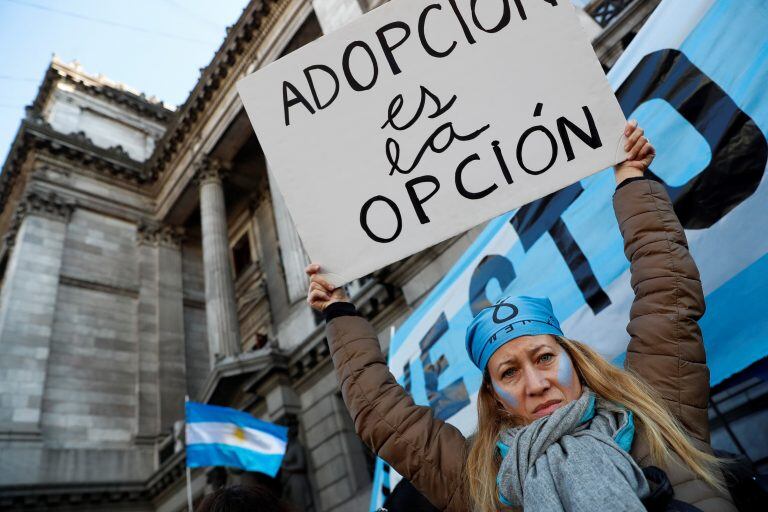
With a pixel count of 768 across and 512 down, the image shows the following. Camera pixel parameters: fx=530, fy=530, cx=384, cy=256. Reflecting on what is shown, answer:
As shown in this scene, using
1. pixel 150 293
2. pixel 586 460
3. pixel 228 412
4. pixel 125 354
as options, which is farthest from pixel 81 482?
pixel 586 460

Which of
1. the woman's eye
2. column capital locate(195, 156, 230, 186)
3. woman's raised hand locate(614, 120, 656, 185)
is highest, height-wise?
column capital locate(195, 156, 230, 186)

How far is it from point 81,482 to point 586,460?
18211mm

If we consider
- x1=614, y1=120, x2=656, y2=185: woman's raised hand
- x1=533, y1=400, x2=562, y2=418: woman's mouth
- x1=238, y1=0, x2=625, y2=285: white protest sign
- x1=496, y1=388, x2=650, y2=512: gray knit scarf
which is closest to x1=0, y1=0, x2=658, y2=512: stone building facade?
x1=238, y1=0, x2=625, y2=285: white protest sign

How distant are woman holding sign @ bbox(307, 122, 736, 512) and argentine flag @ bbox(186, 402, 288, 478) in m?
7.51

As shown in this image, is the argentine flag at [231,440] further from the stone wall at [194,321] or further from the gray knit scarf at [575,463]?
the stone wall at [194,321]

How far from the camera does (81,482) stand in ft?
51.7

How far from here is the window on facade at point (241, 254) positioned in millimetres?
22219

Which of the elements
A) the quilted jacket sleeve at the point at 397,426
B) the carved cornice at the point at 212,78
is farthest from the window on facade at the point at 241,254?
the quilted jacket sleeve at the point at 397,426

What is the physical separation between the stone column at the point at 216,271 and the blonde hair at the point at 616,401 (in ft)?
46.0

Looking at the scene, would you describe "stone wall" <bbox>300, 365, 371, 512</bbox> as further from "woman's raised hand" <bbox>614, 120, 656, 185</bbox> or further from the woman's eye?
"woman's raised hand" <bbox>614, 120, 656, 185</bbox>

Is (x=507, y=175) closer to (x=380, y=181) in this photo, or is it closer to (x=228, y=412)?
(x=380, y=181)

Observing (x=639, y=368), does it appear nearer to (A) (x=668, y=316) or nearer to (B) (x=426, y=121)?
(A) (x=668, y=316)

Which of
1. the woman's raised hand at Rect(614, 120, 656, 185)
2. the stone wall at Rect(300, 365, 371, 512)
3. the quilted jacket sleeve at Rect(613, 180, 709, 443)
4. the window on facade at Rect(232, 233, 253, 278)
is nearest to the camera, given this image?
the quilted jacket sleeve at Rect(613, 180, 709, 443)

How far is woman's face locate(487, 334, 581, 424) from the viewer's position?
75.6 inches
